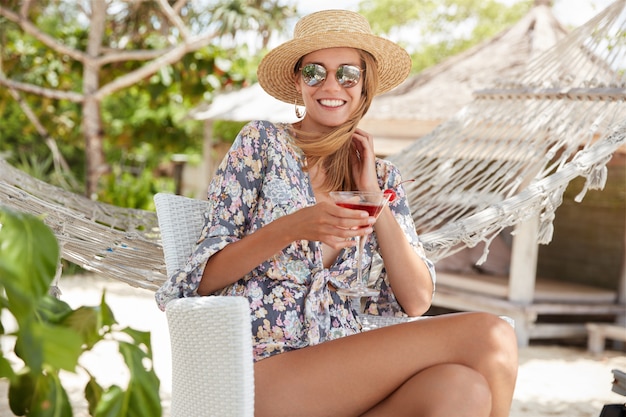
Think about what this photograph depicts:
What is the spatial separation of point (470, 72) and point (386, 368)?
5.39 meters

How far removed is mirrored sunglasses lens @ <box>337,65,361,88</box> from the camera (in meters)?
2.25

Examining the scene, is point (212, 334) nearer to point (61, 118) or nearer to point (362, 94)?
point (362, 94)

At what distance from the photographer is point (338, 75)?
2.26 meters

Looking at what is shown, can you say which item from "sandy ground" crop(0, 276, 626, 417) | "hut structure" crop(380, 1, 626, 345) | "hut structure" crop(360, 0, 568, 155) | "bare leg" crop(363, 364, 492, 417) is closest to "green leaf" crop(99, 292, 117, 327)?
"bare leg" crop(363, 364, 492, 417)

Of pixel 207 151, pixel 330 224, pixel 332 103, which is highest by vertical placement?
pixel 207 151

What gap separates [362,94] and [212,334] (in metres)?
0.91

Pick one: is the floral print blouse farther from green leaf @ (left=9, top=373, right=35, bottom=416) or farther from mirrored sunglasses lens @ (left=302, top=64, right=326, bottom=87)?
green leaf @ (left=9, top=373, right=35, bottom=416)

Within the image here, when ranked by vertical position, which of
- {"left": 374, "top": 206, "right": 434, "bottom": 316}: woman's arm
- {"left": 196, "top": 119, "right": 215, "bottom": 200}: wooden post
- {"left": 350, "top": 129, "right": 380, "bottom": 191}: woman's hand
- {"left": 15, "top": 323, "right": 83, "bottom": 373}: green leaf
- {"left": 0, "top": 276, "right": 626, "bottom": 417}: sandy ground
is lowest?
{"left": 0, "top": 276, "right": 626, "bottom": 417}: sandy ground

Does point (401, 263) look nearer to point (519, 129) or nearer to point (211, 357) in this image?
point (211, 357)

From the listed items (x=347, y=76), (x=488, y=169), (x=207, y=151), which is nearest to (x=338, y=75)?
(x=347, y=76)

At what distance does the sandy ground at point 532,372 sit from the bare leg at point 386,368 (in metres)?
1.73

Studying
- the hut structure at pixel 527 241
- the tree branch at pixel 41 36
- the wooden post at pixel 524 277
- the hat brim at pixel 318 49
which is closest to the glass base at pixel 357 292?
the hat brim at pixel 318 49

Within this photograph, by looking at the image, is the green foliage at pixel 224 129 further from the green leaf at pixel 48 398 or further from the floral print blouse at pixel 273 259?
the green leaf at pixel 48 398

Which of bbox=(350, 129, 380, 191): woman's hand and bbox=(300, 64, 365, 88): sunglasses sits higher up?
bbox=(300, 64, 365, 88): sunglasses
